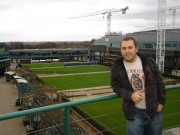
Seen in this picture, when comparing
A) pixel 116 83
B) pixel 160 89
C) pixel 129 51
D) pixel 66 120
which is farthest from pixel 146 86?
pixel 66 120

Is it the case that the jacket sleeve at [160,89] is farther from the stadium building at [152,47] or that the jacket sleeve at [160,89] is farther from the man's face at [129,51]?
the stadium building at [152,47]

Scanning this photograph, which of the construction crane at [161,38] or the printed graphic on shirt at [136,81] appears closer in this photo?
the printed graphic on shirt at [136,81]

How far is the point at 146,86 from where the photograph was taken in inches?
159

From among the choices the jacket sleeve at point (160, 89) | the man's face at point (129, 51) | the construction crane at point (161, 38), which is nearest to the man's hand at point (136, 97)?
the jacket sleeve at point (160, 89)

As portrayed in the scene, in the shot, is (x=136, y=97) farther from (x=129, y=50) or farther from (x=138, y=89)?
Result: (x=129, y=50)

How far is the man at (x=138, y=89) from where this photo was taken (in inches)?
157

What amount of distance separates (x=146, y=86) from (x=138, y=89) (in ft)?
0.45

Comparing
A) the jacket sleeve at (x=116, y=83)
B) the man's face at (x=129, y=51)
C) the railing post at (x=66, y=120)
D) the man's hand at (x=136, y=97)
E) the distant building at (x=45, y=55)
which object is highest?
the man's face at (x=129, y=51)

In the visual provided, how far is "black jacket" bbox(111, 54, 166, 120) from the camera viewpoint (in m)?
3.98

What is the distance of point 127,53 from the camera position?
160 inches

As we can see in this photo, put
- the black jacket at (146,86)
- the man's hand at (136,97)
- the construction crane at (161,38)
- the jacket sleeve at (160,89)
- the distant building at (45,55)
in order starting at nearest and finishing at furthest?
1. the man's hand at (136,97)
2. the black jacket at (146,86)
3. the jacket sleeve at (160,89)
4. the construction crane at (161,38)
5. the distant building at (45,55)

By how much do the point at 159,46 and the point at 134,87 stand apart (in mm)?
44762

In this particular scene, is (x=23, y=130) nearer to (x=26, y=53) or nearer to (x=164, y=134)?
(x=164, y=134)

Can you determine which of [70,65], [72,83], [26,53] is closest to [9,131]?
[72,83]
